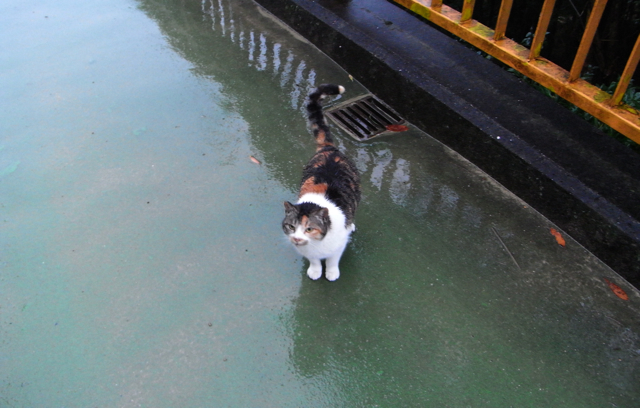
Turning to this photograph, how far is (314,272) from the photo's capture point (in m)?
2.40

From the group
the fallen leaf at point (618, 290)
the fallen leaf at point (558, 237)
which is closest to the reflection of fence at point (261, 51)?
the fallen leaf at point (558, 237)

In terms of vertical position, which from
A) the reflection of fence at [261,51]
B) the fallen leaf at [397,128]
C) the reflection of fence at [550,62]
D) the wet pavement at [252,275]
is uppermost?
the reflection of fence at [550,62]

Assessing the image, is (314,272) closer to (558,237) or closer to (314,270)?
(314,270)

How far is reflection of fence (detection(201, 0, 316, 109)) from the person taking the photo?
11.7 ft

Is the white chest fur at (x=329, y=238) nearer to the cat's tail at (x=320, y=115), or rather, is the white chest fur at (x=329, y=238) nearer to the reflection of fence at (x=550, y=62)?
the cat's tail at (x=320, y=115)

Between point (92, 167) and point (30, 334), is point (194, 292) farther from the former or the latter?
point (92, 167)

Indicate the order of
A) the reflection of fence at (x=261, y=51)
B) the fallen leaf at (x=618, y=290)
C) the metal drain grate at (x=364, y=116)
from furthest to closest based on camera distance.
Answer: the reflection of fence at (x=261, y=51), the metal drain grate at (x=364, y=116), the fallen leaf at (x=618, y=290)

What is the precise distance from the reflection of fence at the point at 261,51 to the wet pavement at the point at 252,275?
54 mm

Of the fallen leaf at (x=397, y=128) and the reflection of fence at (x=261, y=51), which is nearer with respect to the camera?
the fallen leaf at (x=397, y=128)

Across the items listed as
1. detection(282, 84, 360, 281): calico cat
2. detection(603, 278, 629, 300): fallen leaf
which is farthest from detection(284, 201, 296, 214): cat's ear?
detection(603, 278, 629, 300): fallen leaf

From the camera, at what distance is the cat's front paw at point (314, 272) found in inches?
94.5

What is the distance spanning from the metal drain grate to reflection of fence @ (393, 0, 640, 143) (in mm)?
687

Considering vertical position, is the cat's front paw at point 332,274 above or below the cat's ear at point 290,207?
below

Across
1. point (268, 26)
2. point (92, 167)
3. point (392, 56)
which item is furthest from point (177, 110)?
point (392, 56)
